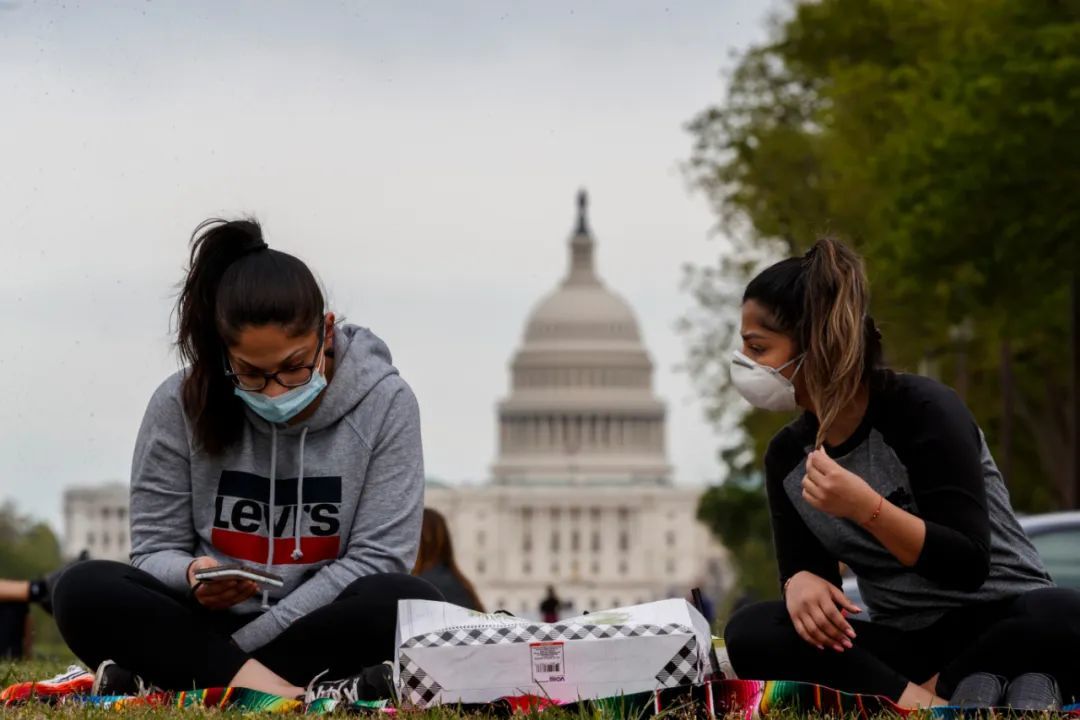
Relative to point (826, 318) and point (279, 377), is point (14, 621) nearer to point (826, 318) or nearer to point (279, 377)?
point (279, 377)

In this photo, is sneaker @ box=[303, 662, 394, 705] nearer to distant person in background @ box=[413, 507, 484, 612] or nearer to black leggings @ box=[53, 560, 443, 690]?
black leggings @ box=[53, 560, 443, 690]

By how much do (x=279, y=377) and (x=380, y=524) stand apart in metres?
0.55

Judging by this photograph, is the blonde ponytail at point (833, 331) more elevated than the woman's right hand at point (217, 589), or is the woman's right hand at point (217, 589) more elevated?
the blonde ponytail at point (833, 331)

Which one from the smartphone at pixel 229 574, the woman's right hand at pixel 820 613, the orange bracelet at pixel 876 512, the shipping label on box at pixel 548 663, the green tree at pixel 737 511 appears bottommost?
the shipping label on box at pixel 548 663

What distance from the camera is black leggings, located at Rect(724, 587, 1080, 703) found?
6.78 m

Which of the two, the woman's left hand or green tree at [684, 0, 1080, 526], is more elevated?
green tree at [684, 0, 1080, 526]

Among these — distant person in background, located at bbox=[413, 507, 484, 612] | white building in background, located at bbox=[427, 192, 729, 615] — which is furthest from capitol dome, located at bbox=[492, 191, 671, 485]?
distant person in background, located at bbox=[413, 507, 484, 612]

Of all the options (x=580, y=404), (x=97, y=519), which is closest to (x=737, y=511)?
(x=97, y=519)

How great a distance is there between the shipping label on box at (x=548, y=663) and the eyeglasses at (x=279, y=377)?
3.11 feet

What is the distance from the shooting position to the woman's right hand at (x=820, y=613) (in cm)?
679

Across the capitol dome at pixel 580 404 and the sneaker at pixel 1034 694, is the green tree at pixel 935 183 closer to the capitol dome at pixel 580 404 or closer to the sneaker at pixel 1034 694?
the sneaker at pixel 1034 694

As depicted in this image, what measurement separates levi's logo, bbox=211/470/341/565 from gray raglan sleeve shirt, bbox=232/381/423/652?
0.08m

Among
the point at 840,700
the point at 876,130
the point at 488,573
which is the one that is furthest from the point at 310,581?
the point at 488,573

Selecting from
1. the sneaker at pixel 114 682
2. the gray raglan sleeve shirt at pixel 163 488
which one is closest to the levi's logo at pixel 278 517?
the gray raglan sleeve shirt at pixel 163 488
